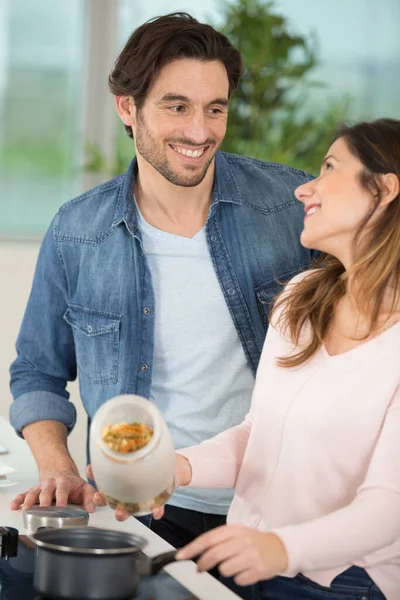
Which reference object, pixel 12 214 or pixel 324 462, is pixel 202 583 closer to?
pixel 324 462

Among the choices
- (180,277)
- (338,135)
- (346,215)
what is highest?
(338,135)

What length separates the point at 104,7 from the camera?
4492mm

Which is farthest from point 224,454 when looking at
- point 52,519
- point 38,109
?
point 38,109

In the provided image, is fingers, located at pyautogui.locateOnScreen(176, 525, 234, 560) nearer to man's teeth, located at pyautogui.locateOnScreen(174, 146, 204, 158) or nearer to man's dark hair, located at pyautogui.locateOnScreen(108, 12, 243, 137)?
man's teeth, located at pyautogui.locateOnScreen(174, 146, 204, 158)

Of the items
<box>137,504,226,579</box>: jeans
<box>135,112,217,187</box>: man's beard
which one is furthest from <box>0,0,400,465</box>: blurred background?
<box>137,504,226,579</box>: jeans

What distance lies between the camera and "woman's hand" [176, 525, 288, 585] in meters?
1.24

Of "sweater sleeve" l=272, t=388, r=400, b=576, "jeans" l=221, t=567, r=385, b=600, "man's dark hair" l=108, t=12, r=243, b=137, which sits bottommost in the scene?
"jeans" l=221, t=567, r=385, b=600

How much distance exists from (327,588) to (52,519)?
456 millimetres

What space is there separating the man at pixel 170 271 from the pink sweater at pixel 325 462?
0.35 m

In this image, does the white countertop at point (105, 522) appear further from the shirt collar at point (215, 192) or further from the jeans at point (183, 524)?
the shirt collar at point (215, 192)

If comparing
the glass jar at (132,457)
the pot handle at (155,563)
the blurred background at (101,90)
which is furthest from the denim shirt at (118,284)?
the blurred background at (101,90)

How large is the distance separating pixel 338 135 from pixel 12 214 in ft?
9.87

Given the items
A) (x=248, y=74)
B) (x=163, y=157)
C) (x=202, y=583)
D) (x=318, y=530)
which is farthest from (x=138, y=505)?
(x=248, y=74)

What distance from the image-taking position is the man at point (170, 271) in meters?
2.03
